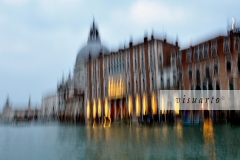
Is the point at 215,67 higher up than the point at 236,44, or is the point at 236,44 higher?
the point at 236,44

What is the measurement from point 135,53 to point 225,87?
18634mm

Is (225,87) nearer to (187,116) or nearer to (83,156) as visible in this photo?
(187,116)

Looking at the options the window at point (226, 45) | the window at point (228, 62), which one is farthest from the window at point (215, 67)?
the window at point (226, 45)

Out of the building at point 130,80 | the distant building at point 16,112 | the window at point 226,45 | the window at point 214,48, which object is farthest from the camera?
the distant building at point 16,112

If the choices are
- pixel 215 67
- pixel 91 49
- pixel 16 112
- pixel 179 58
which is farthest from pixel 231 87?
pixel 16 112

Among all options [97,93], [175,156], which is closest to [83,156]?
[175,156]

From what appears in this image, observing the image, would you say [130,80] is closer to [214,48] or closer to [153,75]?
[153,75]

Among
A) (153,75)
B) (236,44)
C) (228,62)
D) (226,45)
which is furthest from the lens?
(153,75)

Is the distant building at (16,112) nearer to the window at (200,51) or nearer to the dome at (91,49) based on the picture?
the dome at (91,49)

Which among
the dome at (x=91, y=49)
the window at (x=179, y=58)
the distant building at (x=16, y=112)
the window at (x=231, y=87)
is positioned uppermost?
the dome at (x=91, y=49)

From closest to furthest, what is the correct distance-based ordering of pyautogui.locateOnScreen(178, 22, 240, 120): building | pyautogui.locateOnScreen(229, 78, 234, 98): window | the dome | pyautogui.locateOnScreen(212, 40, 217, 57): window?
pyautogui.locateOnScreen(229, 78, 234, 98): window → pyautogui.locateOnScreen(178, 22, 240, 120): building → pyautogui.locateOnScreen(212, 40, 217, 57): window → the dome

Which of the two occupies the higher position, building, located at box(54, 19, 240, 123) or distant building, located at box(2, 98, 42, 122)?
building, located at box(54, 19, 240, 123)

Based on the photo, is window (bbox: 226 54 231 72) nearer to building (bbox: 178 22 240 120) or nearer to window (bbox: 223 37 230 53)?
building (bbox: 178 22 240 120)

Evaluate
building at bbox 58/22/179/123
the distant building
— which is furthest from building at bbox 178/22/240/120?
the distant building
